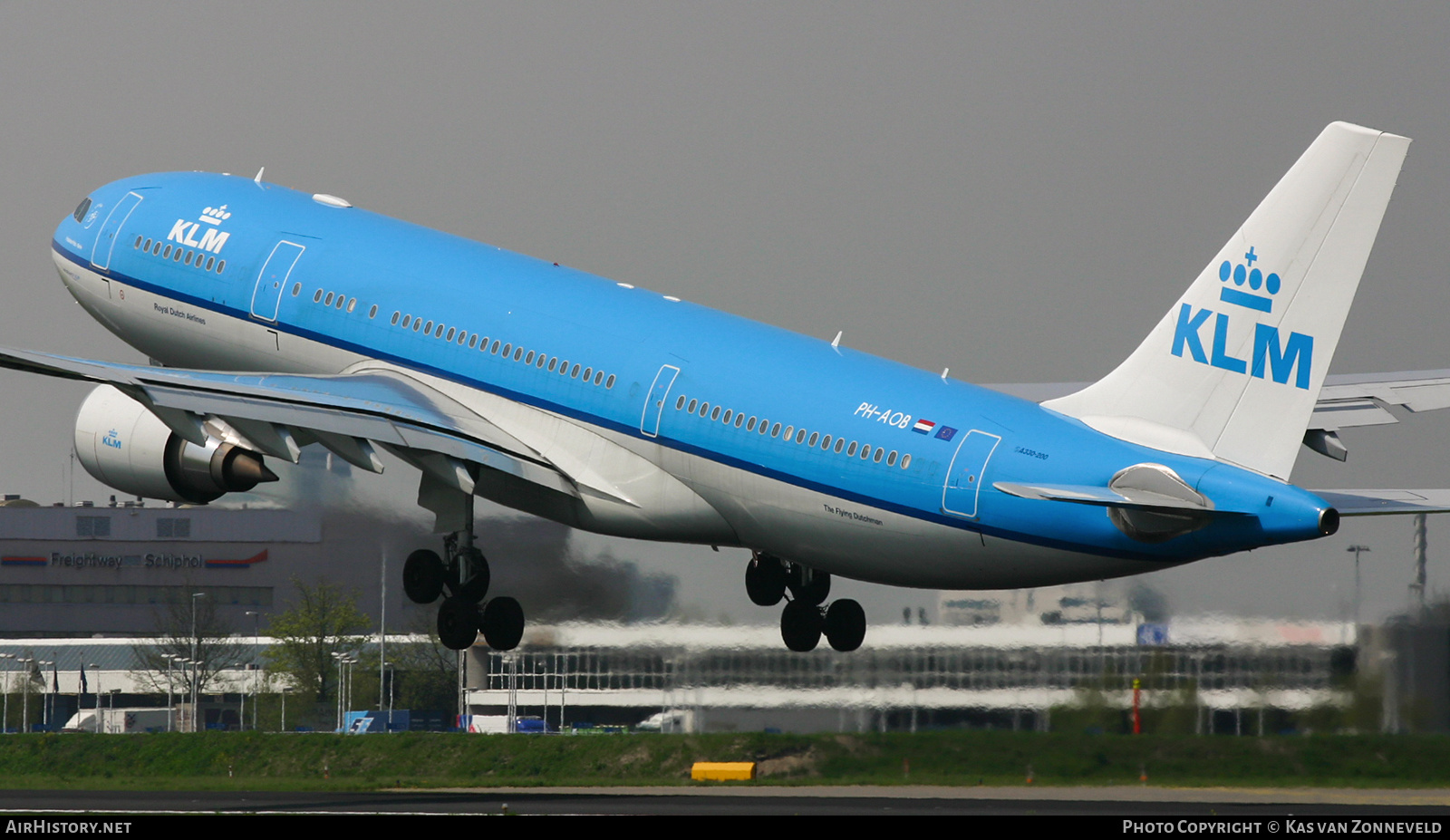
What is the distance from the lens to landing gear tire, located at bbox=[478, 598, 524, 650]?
3194 centimetres

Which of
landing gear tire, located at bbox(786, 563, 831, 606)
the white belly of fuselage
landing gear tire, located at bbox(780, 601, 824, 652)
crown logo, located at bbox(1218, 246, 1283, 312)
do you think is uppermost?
crown logo, located at bbox(1218, 246, 1283, 312)

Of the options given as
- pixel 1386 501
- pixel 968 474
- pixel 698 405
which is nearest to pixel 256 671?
pixel 698 405

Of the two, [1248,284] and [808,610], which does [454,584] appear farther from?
[1248,284]

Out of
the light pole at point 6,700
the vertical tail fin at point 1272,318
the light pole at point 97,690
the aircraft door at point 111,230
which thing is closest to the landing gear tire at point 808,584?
the vertical tail fin at point 1272,318

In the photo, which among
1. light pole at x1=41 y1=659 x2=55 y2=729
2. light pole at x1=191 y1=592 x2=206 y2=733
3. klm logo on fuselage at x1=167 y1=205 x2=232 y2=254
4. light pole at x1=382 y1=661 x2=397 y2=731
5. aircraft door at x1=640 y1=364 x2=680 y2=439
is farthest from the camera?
light pole at x1=41 y1=659 x2=55 y2=729

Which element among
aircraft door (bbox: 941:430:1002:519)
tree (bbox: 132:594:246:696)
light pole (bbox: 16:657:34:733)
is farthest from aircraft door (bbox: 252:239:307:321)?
light pole (bbox: 16:657:34:733)

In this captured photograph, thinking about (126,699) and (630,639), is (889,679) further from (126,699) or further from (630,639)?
(126,699)

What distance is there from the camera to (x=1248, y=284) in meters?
24.4

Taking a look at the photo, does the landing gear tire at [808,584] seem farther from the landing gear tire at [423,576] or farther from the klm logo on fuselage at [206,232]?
the klm logo on fuselage at [206,232]

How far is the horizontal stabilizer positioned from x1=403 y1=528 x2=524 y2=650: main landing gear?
13714mm

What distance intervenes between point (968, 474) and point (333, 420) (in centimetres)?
989

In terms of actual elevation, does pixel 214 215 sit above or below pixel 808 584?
above

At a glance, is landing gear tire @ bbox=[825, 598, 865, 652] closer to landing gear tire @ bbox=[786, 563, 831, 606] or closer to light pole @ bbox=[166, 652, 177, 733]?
landing gear tire @ bbox=[786, 563, 831, 606]

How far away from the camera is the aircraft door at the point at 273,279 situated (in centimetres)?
3316
